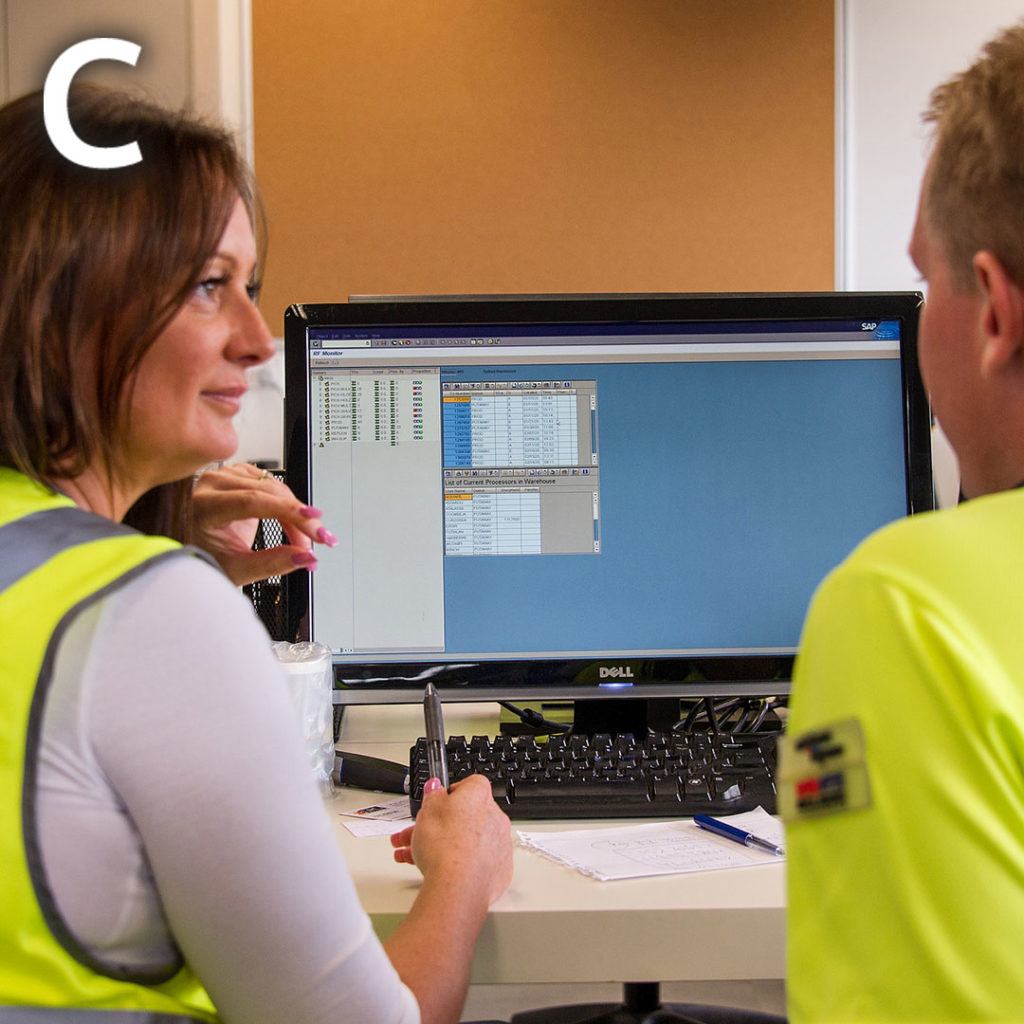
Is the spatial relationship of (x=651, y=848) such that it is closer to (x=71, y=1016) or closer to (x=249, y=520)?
(x=71, y=1016)

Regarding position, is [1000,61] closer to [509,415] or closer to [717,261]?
[509,415]

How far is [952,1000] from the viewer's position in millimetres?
436

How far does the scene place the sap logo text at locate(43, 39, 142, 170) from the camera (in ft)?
2.35

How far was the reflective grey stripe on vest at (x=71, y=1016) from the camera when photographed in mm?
565

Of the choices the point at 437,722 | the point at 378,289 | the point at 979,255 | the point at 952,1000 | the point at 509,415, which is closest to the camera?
the point at 952,1000

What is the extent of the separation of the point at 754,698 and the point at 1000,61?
3.33 feet

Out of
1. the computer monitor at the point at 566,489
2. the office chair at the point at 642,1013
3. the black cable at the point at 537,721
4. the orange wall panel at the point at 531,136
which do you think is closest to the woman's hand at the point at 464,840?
the computer monitor at the point at 566,489

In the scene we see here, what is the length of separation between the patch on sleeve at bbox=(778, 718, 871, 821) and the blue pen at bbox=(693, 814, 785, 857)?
0.44 metres

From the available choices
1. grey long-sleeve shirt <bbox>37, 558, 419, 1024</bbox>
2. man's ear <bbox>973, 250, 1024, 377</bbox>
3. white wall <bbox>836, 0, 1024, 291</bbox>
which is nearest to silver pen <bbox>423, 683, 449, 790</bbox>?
grey long-sleeve shirt <bbox>37, 558, 419, 1024</bbox>

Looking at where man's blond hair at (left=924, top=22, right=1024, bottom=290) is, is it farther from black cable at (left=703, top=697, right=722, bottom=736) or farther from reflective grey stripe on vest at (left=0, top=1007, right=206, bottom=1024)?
black cable at (left=703, top=697, right=722, bottom=736)

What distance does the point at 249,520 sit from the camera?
1.32m

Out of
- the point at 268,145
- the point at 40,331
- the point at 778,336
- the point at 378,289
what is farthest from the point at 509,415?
the point at 268,145

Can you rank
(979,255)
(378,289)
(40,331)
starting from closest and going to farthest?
(979,255) < (40,331) < (378,289)

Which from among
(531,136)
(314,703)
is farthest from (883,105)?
(314,703)
